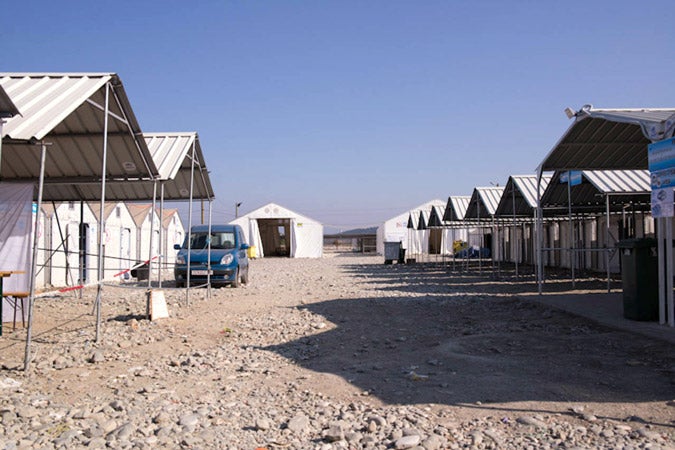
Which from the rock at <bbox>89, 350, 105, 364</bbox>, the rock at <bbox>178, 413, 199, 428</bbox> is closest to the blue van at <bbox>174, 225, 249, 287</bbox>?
the rock at <bbox>89, 350, 105, 364</bbox>

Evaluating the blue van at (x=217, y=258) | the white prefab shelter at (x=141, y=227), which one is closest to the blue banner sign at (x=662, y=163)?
the blue van at (x=217, y=258)

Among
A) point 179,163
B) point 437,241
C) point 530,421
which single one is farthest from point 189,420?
point 437,241

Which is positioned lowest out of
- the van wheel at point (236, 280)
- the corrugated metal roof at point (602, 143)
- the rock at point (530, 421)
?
the rock at point (530, 421)

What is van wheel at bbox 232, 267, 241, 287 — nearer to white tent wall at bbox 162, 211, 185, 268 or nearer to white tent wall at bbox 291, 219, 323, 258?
white tent wall at bbox 162, 211, 185, 268

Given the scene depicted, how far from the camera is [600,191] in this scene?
15.8 metres

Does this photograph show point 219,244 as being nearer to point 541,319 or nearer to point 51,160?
point 51,160

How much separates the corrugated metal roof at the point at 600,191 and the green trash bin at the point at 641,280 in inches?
235

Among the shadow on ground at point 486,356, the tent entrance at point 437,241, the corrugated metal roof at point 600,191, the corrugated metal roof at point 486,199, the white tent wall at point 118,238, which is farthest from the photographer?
the tent entrance at point 437,241

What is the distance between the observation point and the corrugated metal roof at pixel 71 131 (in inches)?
293

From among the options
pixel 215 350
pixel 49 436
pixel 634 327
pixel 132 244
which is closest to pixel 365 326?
pixel 215 350

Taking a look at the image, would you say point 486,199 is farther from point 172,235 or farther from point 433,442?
point 433,442

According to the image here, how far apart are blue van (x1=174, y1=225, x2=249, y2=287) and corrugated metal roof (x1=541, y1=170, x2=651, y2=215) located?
9.90 metres

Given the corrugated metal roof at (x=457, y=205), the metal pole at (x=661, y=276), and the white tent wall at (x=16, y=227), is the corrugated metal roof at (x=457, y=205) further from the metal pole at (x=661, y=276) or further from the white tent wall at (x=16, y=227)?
the white tent wall at (x=16, y=227)

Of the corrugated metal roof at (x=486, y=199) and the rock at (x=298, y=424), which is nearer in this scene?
the rock at (x=298, y=424)
